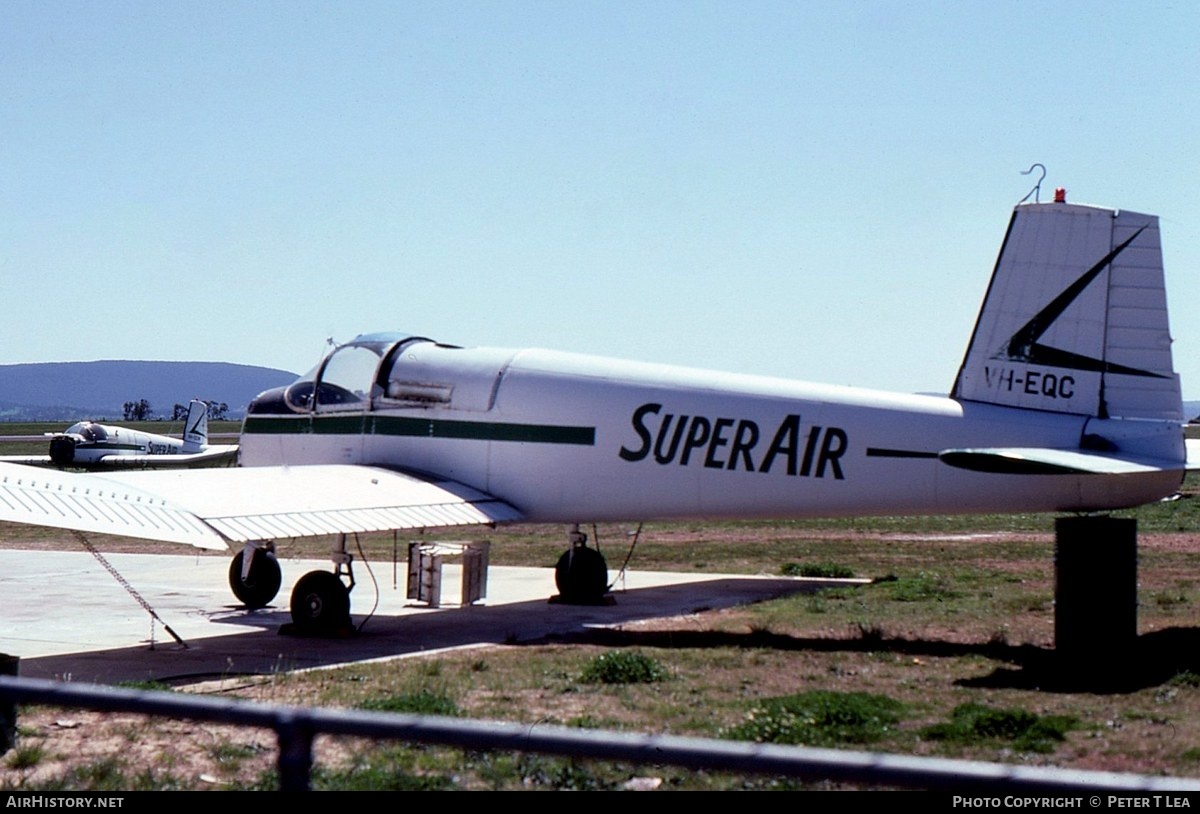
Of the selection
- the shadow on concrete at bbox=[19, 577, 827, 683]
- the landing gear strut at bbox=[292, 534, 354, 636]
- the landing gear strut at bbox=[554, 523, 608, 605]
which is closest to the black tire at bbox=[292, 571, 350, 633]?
the landing gear strut at bbox=[292, 534, 354, 636]

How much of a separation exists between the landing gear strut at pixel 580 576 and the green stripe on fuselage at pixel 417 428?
1846 mm

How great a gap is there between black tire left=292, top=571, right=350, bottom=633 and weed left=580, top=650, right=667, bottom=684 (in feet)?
13.9

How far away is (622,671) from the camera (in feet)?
33.1

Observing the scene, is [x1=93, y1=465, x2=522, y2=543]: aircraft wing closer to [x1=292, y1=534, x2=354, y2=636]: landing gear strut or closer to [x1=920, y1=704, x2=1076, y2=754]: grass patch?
[x1=292, y1=534, x2=354, y2=636]: landing gear strut

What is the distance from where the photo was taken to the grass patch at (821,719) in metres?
7.72

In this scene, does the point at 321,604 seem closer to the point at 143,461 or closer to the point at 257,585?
the point at 257,585

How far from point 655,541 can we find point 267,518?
553 inches

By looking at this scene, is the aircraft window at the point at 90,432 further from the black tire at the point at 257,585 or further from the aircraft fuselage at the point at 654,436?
the black tire at the point at 257,585

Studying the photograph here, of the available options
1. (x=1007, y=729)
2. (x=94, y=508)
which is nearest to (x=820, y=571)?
(x=94, y=508)

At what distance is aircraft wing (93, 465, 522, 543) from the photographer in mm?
12672

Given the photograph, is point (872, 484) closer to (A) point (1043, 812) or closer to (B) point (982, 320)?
(B) point (982, 320)

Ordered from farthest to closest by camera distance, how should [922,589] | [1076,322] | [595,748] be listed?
[922,589], [1076,322], [595,748]

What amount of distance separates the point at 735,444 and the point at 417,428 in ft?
14.1

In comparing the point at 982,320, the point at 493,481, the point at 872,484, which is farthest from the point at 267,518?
the point at 982,320
